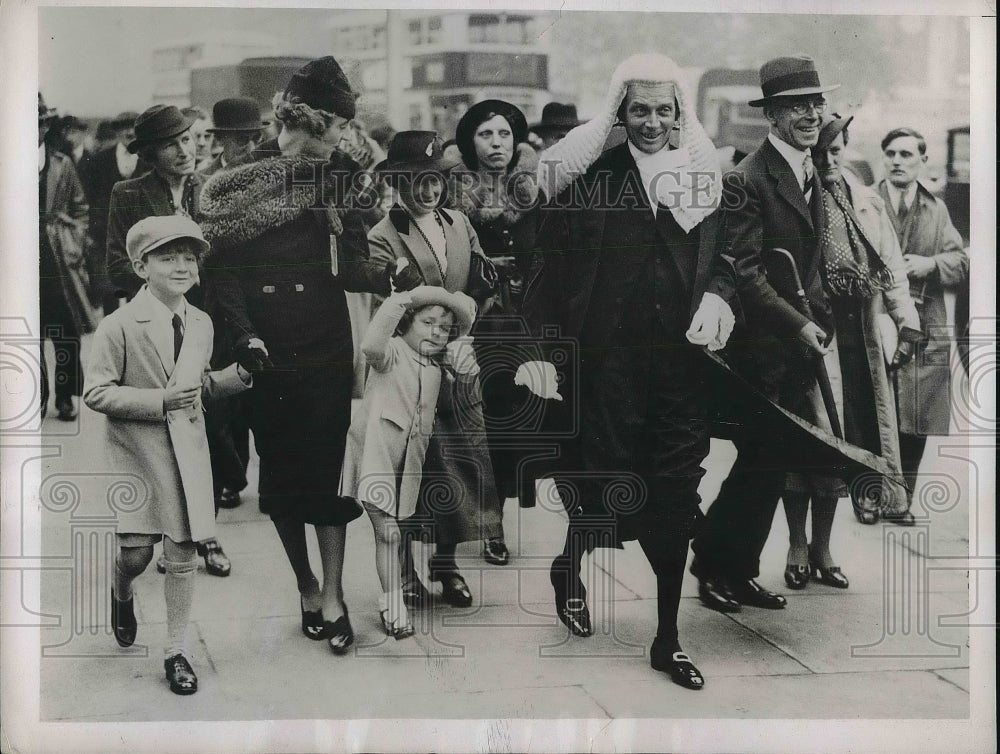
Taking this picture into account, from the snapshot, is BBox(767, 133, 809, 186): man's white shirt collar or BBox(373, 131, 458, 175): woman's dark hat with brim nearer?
BBox(373, 131, 458, 175): woman's dark hat with brim

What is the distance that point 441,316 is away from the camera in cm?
515

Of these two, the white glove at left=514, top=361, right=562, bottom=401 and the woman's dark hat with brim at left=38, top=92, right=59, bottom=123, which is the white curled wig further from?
the woman's dark hat with brim at left=38, top=92, right=59, bottom=123

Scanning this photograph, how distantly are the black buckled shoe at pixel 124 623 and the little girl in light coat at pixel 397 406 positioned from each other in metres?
1.14

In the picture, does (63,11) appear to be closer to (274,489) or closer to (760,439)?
(274,489)

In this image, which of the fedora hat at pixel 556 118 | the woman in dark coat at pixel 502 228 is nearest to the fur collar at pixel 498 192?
the woman in dark coat at pixel 502 228

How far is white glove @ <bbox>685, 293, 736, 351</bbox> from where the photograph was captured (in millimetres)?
5168

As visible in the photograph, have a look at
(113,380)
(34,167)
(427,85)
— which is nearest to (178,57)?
(34,167)

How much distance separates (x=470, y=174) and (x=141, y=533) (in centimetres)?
229

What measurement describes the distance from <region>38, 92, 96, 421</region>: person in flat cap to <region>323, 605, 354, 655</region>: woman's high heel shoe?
61.9 inches

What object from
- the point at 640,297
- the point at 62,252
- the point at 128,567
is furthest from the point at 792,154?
the point at 128,567

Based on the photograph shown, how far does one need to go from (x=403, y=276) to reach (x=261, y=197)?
762mm

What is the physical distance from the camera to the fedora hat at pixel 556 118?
515 cm

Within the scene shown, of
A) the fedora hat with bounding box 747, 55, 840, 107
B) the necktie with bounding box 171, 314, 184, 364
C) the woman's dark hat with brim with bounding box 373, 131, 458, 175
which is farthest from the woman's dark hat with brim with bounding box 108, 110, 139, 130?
the fedora hat with bounding box 747, 55, 840, 107

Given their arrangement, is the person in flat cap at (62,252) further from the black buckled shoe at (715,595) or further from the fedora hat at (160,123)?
the black buckled shoe at (715,595)
